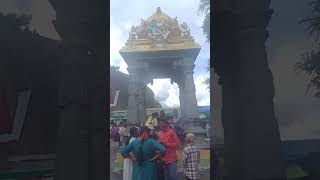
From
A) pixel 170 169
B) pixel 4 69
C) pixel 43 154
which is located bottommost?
pixel 170 169

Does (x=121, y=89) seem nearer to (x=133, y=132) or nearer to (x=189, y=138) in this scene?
(x=133, y=132)

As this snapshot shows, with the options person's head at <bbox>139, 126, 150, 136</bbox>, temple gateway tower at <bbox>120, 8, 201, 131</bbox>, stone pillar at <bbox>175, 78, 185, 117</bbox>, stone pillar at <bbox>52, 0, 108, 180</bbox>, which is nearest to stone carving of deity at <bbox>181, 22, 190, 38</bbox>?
temple gateway tower at <bbox>120, 8, 201, 131</bbox>

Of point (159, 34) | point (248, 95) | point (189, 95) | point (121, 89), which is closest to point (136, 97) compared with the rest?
point (121, 89)

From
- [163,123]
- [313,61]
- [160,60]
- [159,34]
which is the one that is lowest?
[163,123]

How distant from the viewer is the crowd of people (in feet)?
16.1

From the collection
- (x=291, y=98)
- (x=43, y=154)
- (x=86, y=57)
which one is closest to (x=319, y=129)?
(x=291, y=98)

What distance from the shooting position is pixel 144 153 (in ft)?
16.6

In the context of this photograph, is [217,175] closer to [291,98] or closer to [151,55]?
[291,98]

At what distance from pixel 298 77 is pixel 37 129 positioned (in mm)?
2359

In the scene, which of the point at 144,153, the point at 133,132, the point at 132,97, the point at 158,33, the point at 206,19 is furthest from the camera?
the point at 158,33

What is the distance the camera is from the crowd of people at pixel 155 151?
4.92 m

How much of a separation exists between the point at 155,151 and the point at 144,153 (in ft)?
0.43

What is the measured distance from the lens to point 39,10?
3.96 meters

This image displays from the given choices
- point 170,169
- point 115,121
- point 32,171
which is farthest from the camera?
point 170,169
